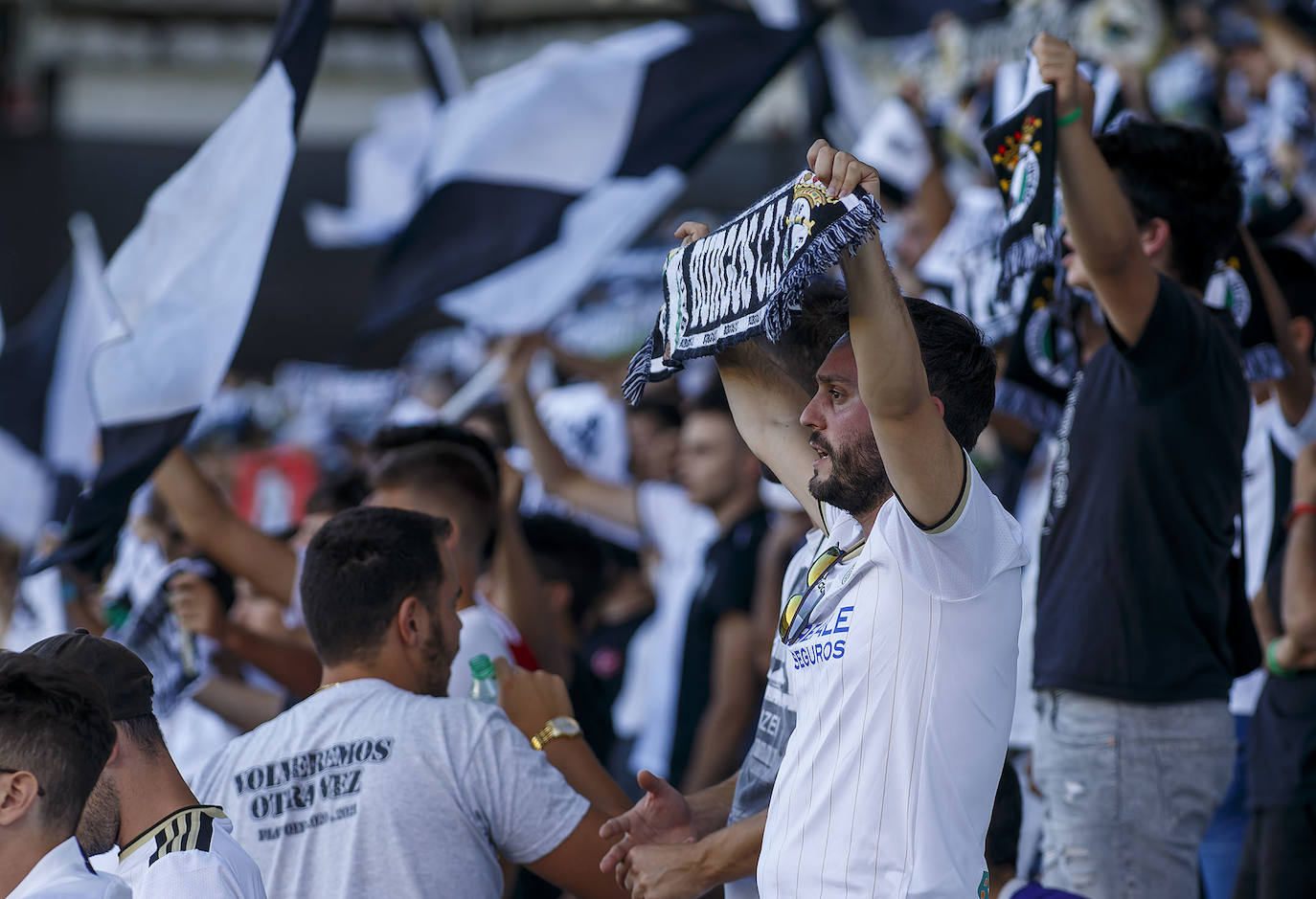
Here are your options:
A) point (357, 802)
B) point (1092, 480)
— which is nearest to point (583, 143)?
point (1092, 480)

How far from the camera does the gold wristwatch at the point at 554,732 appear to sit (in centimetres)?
314

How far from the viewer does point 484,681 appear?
129 inches

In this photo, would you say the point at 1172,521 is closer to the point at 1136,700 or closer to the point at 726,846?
the point at 1136,700

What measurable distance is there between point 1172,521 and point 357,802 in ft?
5.94

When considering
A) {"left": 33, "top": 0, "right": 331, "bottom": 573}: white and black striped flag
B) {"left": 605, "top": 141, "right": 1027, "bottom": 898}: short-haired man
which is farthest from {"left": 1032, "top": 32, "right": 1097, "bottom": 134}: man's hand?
{"left": 33, "top": 0, "right": 331, "bottom": 573}: white and black striped flag

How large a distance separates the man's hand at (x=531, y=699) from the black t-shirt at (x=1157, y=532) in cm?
107

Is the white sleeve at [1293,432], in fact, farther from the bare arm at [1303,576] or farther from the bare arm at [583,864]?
the bare arm at [583,864]

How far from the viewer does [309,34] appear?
15.0ft

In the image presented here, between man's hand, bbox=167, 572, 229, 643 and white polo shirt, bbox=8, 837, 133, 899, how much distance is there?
6.55ft

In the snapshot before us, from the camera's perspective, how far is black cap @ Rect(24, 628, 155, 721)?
262 cm

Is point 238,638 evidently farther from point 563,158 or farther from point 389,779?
point 563,158

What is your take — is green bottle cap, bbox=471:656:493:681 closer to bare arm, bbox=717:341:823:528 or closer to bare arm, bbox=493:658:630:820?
bare arm, bbox=493:658:630:820

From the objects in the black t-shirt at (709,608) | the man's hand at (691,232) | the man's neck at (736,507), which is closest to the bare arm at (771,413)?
the man's hand at (691,232)

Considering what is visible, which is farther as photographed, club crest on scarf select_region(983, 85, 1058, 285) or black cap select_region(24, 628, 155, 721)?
club crest on scarf select_region(983, 85, 1058, 285)
